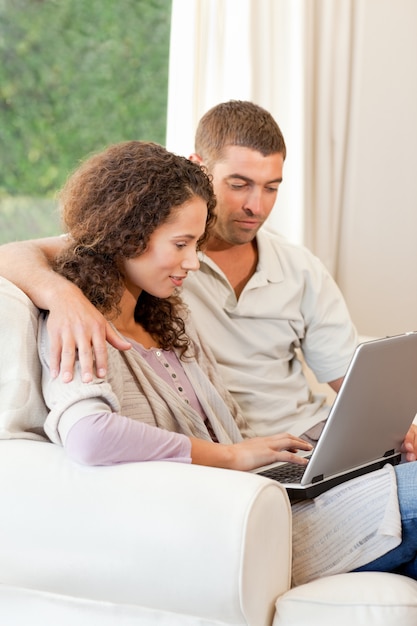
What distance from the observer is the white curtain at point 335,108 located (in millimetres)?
2943

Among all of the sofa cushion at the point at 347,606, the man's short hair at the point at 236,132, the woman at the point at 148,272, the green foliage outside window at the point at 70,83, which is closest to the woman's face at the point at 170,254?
the woman at the point at 148,272

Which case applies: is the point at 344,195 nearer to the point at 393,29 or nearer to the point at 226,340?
the point at 393,29

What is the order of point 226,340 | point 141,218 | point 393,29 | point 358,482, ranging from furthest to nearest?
point 393,29, point 226,340, point 141,218, point 358,482

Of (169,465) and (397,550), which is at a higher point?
(169,465)

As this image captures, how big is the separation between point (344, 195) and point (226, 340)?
5.09 ft

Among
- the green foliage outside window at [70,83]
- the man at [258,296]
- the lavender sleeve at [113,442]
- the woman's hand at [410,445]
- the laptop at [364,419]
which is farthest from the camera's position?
the green foliage outside window at [70,83]

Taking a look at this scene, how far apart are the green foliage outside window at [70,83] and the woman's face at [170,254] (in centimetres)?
145

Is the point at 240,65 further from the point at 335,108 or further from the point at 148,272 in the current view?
the point at 148,272

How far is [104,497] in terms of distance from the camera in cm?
137

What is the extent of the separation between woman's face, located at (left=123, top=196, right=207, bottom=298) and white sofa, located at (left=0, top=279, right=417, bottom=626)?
395 mm

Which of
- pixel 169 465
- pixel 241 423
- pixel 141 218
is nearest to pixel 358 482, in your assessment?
pixel 169 465

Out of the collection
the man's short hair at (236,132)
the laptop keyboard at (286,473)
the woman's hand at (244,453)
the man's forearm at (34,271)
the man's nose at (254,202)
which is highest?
the man's short hair at (236,132)

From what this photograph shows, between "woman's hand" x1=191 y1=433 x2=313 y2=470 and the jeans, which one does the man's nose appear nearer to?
"woman's hand" x1=191 y1=433 x2=313 y2=470

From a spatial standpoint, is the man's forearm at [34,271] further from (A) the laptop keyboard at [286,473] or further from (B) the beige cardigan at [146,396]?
(A) the laptop keyboard at [286,473]
